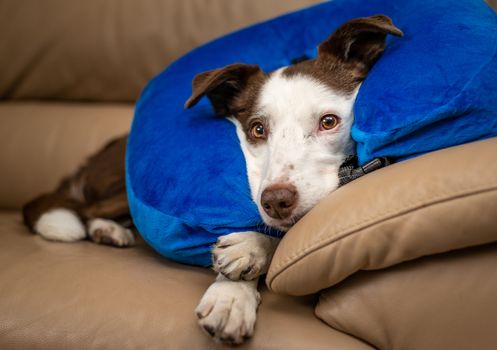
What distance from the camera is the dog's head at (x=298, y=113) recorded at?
5.32 ft

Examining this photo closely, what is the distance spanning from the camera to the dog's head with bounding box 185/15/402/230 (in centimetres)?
162

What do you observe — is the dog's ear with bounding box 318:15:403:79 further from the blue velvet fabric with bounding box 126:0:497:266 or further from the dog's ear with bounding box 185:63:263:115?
the dog's ear with bounding box 185:63:263:115

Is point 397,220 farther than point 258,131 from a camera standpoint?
No

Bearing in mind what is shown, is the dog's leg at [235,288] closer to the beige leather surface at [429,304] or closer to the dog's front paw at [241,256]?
the dog's front paw at [241,256]

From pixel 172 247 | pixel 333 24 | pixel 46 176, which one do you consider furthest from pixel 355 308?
pixel 46 176

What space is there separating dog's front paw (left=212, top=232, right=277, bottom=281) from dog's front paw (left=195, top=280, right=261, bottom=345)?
0.15 feet

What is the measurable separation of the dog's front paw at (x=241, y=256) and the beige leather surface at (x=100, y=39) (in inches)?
63.1

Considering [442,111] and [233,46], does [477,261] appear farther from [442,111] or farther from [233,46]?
[233,46]

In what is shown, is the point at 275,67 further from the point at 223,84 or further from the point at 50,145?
the point at 50,145

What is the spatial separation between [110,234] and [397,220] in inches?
52.6

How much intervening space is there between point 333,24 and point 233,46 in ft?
1.35

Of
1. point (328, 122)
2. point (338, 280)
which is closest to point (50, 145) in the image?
point (328, 122)

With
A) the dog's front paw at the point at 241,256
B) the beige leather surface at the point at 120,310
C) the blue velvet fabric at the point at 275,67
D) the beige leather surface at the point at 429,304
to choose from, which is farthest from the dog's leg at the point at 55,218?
the beige leather surface at the point at 429,304

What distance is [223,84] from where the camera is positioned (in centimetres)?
209
